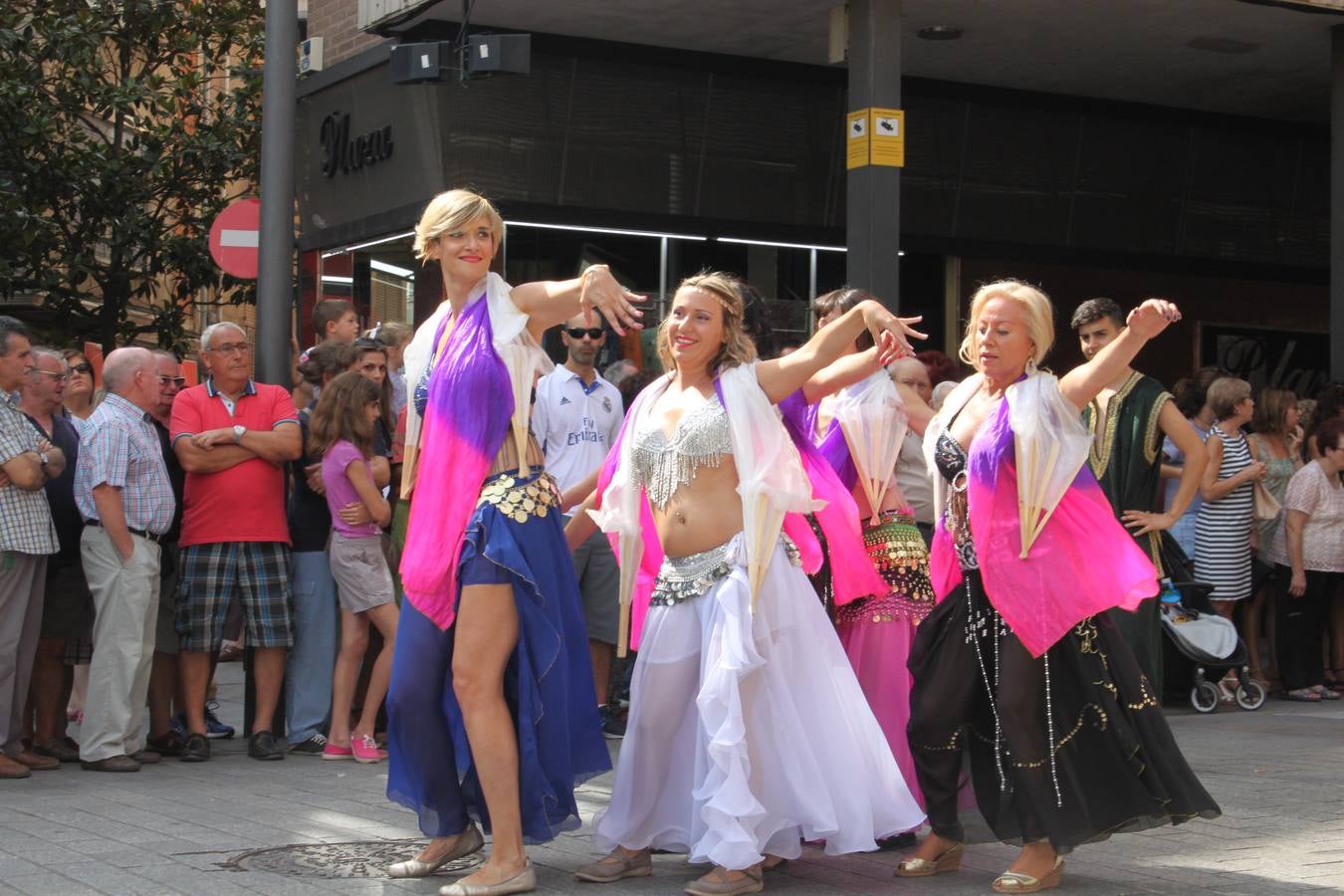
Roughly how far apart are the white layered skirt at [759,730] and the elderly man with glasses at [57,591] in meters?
4.11

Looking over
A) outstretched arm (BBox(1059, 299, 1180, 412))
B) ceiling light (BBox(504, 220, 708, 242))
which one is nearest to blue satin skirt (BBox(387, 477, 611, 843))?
outstretched arm (BBox(1059, 299, 1180, 412))

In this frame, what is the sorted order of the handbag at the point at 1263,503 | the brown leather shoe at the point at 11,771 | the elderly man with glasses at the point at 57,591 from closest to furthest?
the brown leather shoe at the point at 11,771 → the elderly man with glasses at the point at 57,591 → the handbag at the point at 1263,503

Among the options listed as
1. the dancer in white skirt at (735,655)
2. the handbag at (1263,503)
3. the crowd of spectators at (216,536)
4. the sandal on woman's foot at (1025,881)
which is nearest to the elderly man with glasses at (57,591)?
the crowd of spectators at (216,536)

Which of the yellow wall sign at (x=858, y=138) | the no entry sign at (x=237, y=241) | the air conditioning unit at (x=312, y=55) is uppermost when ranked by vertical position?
the air conditioning unit at (x=312, y=55)

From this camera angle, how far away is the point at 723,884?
5512mm

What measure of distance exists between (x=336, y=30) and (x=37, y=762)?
8.31 m

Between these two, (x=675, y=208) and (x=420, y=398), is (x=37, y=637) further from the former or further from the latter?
(x=675, y=208)

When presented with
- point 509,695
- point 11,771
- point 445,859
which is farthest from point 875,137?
point 445,859

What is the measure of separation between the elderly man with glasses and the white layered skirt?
4107 millimetres

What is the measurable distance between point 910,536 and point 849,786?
1.43m

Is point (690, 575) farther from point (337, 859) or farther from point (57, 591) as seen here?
point (57, 591)

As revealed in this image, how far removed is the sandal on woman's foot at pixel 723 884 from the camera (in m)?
5.50

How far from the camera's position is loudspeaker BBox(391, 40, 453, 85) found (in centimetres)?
1230

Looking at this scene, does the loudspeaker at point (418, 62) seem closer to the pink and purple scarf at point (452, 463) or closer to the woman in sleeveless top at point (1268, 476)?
the woman in sleeveless top at point (1268, 476)
